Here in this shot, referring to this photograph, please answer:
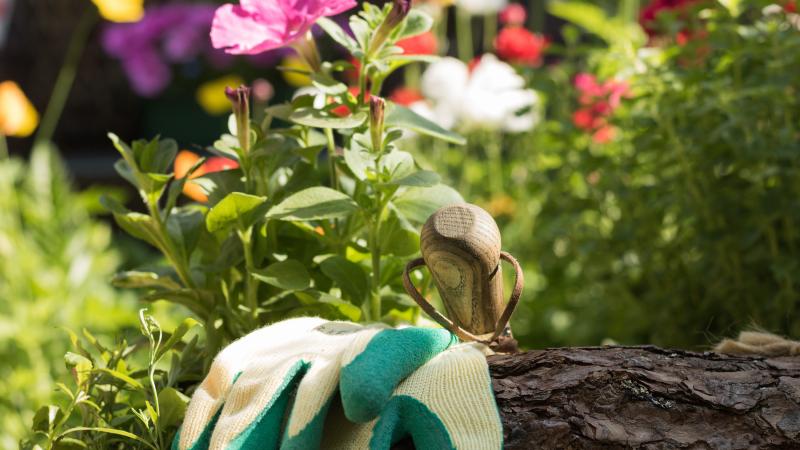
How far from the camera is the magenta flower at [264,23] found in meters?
1.04

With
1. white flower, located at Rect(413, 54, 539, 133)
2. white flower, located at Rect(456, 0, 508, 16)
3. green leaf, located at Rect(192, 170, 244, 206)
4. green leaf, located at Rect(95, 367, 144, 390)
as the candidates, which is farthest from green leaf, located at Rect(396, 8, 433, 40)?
white flower, located at Rect(456, 0, 508, 16)

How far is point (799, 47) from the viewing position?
4.81 feet

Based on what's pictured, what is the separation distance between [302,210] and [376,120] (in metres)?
0.12

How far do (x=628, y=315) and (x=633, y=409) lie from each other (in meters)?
0.88

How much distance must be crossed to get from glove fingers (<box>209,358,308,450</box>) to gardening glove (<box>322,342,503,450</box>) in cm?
4

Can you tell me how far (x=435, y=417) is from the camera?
0.83 metres

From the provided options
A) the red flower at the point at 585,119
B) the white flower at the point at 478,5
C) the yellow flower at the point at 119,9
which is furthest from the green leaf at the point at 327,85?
the white flower at the point at 478,5

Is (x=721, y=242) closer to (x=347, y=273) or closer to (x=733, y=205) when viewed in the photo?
(x=733, y=205)

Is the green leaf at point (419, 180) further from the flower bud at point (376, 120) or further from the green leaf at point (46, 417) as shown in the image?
the green leaf at point (46, 417)

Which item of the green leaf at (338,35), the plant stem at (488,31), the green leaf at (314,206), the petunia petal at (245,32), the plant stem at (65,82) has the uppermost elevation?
the petunia petal at (245,32)

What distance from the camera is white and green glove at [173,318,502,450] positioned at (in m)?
0.83

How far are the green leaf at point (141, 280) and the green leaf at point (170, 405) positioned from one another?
0.58 feet

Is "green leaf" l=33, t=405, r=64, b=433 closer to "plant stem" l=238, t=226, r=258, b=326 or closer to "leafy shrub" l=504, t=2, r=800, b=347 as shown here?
"plant stem" l=238, t=226, r=258, b=326

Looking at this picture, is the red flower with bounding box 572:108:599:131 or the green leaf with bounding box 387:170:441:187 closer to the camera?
the green leaf with bounding box 387:170:441:187
